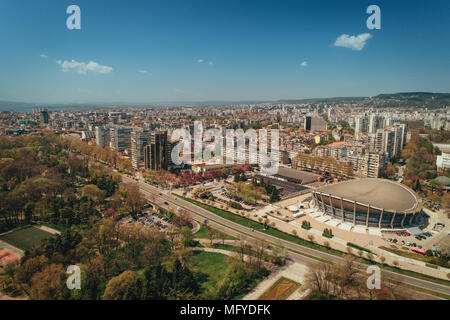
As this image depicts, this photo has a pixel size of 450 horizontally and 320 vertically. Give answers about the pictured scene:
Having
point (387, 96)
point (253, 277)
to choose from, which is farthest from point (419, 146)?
point (387, 96)

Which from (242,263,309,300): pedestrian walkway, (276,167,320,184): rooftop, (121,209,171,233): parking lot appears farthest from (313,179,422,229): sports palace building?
(121,209,171,233): parking lot

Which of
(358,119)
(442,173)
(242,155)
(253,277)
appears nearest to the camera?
(253,277)

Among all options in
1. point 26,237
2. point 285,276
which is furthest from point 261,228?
point 26,237

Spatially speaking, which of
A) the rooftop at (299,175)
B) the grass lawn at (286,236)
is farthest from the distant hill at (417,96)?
the grass lawn at (286,236)

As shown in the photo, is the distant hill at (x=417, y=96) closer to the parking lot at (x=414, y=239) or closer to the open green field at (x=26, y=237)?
the parking lot at (x=414, y=239)

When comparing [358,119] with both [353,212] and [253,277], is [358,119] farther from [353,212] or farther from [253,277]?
[253,277]

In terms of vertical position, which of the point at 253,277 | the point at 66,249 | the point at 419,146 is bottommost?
the point at 253,277

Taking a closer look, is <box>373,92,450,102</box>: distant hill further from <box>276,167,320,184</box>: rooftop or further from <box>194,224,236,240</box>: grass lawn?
<box>194,224,236,240</box>: grass lawn
